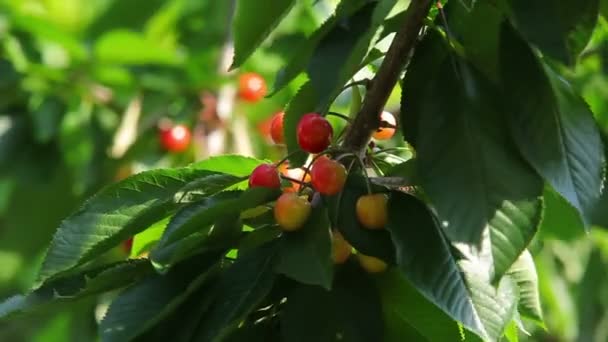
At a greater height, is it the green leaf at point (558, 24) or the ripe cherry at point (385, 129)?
the green leaf at point (558, 24)

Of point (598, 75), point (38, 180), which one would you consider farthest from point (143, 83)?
point (598, 75)

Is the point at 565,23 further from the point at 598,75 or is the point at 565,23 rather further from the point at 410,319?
the point at 598,75

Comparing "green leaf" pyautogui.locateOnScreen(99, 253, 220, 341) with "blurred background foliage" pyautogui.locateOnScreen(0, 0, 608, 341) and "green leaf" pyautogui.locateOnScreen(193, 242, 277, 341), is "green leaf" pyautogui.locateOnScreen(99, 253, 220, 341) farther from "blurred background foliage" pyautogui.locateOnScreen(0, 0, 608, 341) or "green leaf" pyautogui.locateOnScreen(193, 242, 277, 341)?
"blurred background foliage" pyautogui.locateOnScreen(0, 0, 608, 341)

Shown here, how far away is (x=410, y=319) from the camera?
92 centimetres

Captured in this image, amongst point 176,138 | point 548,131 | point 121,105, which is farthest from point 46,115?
point 548,131

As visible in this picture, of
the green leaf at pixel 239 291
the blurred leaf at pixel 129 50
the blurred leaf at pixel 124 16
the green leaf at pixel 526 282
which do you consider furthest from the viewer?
the blurred leaf at pixel 124 16

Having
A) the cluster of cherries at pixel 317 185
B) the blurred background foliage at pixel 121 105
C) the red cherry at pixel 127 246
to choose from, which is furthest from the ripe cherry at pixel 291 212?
the blurred background foliage at pixel 121 105

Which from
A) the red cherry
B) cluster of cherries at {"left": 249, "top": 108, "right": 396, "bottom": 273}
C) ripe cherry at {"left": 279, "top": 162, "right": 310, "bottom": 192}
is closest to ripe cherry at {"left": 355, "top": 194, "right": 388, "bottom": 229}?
cluster of cherries at {"left": 249, "top": 108, "right": 396, "bottom": 273}

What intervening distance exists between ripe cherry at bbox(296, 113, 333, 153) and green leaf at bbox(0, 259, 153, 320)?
0.17 metres

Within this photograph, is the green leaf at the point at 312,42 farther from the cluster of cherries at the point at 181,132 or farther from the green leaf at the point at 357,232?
the cluster of cherries at the point at 181,132

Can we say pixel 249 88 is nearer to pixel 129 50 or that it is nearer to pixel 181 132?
pixel 181 132

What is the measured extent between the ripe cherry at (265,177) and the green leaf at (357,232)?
0.06 metres

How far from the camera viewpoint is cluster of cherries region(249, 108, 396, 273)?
88 cm

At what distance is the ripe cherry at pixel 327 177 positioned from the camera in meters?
0.91
